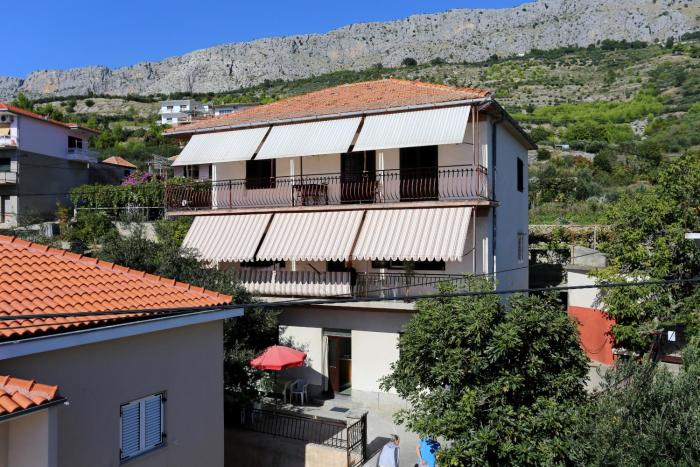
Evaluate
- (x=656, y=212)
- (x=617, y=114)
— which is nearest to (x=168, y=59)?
(x=617, y=114)

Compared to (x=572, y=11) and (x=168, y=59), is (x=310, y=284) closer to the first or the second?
(x=572, y=11)

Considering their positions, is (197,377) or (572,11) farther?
(572,11)

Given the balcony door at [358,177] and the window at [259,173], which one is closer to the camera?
the balcony door at [358,177]

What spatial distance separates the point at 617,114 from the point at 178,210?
221ft

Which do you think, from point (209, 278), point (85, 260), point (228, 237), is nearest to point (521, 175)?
point (228, 237)

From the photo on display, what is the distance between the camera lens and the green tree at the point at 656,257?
16.4 m

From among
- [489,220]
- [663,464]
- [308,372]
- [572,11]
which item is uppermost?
[572,11]

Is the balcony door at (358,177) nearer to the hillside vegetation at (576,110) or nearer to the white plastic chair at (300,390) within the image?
the white plastic chair at (300,390)

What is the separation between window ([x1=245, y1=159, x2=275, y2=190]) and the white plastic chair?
797 cm

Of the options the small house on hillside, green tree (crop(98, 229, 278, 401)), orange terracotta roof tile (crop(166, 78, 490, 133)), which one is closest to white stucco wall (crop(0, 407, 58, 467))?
the small house on hillside

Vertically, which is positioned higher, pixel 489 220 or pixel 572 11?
pixel 572 11

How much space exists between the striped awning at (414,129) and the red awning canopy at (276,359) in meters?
7.05

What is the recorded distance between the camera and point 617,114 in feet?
238

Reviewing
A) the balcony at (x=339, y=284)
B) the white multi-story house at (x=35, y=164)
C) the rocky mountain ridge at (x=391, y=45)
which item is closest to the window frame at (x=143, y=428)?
the balcony at (x=339, y=284)
